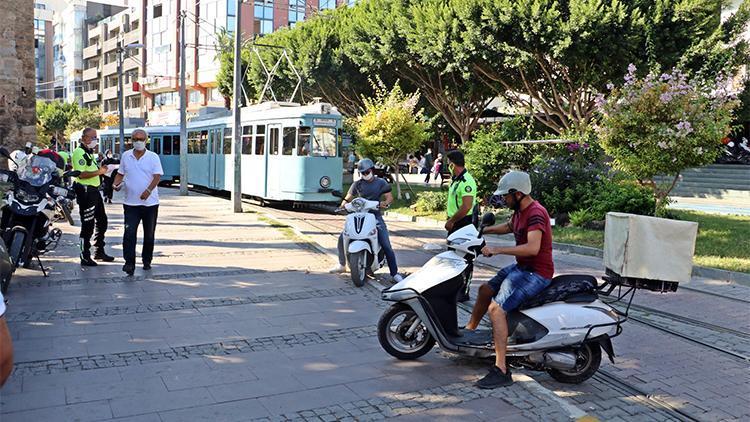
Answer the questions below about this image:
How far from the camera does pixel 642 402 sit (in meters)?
4.82

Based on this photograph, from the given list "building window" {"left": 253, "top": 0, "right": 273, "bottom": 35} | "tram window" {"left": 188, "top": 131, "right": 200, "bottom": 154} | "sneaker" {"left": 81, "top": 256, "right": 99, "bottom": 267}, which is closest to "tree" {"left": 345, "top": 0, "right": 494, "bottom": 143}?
"tram window" {"left": 188, "top": 131, "right": 200, "bottom": 154}

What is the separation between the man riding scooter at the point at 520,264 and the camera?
190 inches

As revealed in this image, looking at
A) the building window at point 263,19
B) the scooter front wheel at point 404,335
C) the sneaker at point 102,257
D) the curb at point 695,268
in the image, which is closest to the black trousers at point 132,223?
the sneaker at point 102,257

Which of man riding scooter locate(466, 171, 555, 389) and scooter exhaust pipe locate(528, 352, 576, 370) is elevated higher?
man riding scooter locate(466, 171, 555, 389)

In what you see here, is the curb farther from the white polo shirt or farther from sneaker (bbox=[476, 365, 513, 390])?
the white polo shirt

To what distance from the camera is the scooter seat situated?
16.2 feet

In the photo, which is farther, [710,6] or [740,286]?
[710,6]

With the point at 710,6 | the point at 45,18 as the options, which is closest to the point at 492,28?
the point at 710,6

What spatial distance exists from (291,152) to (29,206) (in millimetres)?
10701

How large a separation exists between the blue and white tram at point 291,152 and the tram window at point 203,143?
4318 mm

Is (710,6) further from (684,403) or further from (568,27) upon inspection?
(684,403)

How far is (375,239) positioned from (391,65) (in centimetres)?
2207

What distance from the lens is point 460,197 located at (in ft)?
24.3

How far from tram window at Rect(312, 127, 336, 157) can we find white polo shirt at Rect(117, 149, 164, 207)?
986 cm
